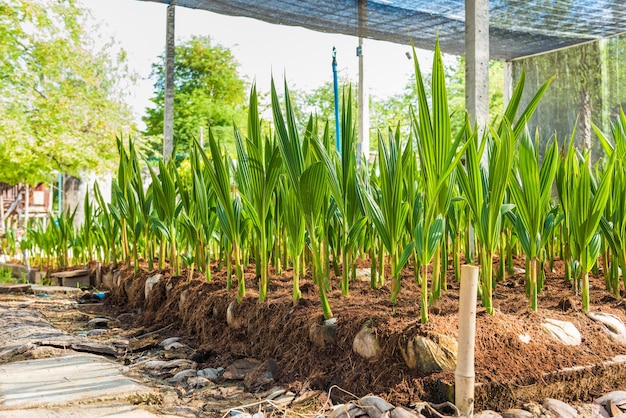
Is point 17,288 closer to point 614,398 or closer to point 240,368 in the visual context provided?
point 240,368

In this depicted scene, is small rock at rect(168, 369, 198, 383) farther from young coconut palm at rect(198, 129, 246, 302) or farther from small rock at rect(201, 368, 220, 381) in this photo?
young coconut palm at rect(198, 129, 246, 302)

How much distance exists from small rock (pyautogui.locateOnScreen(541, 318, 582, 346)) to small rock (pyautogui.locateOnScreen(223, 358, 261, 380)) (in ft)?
2.95

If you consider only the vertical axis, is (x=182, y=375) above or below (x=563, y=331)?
below

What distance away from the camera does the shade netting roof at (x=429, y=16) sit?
14.4 feet

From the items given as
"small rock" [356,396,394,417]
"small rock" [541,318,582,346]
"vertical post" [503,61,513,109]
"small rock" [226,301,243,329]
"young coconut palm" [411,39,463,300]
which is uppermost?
"vertical post" [503,61,513,109]

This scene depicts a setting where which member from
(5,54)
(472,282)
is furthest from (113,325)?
(5,54)

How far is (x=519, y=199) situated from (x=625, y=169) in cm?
40

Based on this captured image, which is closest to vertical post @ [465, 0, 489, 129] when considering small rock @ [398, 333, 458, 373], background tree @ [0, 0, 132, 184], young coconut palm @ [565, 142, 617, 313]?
young coconut palm @ [565, 142, 617, 313]

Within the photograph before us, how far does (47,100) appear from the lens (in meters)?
8.12

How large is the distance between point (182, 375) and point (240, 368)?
0.19 meters

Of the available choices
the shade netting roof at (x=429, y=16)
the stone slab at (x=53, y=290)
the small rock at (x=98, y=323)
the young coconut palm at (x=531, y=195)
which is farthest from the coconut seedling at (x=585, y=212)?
the stone slab at (x=53, y=290)

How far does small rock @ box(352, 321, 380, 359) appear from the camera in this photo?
4.84 feet

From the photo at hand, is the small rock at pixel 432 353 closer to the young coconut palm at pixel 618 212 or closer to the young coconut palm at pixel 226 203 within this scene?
the young coconut palm at pixel 618 212

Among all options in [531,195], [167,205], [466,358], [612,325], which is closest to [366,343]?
[466,358]
